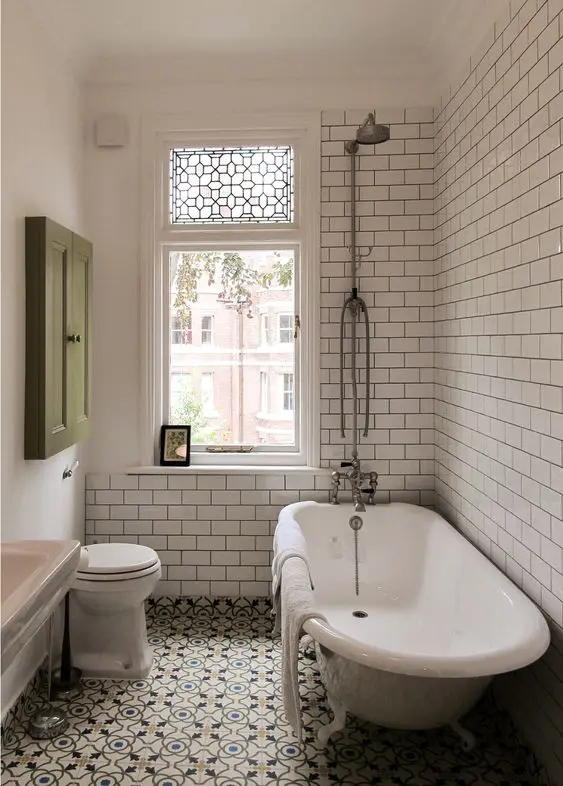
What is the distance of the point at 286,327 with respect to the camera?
334cm

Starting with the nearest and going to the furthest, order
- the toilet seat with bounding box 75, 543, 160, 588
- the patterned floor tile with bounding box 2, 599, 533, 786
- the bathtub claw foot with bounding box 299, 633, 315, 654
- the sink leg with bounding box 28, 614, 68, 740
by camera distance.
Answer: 1. the patterned floor tile with bounding box 2, 599, 533, 786
2. the sink leg with bounding box 28, 614, 68, 740
3. the toilet seat with bounding box 75, 543, 160, 588
4. the bathtub claw foot with bounding box 299, 633, 315, 654

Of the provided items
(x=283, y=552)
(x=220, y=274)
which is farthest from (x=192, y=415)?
(x=283, y=552)

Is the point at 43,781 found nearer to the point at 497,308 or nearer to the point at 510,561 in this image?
the point at 510,561

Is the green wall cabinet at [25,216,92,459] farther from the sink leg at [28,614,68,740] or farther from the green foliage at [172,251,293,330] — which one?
the sink leg at [28,614,68,740]

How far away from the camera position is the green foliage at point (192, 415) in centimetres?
336

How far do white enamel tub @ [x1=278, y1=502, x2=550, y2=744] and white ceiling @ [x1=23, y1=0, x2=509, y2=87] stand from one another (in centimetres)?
219

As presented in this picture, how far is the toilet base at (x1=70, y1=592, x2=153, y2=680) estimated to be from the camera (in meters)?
2.59

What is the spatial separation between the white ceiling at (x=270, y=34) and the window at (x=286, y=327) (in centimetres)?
126

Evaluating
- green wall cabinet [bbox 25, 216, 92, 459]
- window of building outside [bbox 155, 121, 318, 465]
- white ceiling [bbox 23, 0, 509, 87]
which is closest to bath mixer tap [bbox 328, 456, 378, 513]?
window of building outside [bbox 155, 121, 318, 465]

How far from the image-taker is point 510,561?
7.30ft

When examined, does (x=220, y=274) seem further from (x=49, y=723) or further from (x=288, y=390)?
(x=49, y=723)

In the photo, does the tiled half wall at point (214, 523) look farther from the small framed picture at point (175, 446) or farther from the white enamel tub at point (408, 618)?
the white enamel tub at point (408, 618)

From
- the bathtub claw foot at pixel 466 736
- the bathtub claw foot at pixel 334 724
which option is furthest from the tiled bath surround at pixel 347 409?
the bathtub claw foot at pixel 466 736

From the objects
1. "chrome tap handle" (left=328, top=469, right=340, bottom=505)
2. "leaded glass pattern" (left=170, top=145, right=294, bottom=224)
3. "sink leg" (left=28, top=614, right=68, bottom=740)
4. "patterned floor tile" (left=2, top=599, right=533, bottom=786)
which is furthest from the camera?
"leaded glass pattern" (left=170, top=145, right=294, bottom=224)
